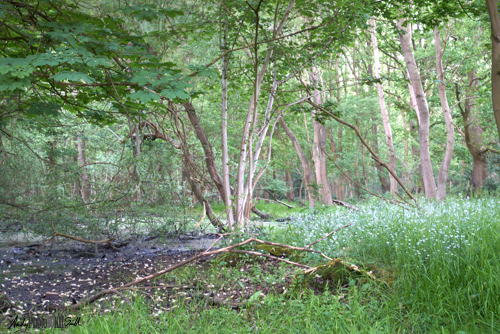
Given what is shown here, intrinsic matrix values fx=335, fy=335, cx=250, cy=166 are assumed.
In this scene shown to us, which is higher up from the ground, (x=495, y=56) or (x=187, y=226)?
(x=495, y=56)

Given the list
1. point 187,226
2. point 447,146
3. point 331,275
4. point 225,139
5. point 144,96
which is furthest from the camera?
point 447,146

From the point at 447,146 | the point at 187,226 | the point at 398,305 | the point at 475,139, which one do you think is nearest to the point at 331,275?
the point at 398,305

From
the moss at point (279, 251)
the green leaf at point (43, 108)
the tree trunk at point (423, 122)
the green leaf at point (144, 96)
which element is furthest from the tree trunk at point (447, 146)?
the green leaf at point (43, 108)

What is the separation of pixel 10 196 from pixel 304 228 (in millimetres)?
5670

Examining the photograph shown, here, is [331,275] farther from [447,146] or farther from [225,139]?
[447,146]

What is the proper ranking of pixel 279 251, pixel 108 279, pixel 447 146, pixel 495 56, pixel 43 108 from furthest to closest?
pixel 447 146, pixel 279 251, pixel 108 279, pixel 43 108, pixel 495 56

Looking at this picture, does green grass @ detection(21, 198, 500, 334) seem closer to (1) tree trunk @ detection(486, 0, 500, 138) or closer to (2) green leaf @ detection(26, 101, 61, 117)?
(1) tree trunk @ detection(486, 0, 500, 138)

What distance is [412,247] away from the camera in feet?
11.3

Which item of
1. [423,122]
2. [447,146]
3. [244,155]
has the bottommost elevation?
[244,155]

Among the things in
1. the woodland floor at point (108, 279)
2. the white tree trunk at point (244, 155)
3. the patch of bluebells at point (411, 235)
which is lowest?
the woodland floor at point (108, 279)

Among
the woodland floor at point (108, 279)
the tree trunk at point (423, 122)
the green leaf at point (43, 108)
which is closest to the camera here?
the woodland floor at point (108, 279)

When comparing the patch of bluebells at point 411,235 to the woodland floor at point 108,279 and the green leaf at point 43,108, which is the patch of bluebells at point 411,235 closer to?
the woodland floor at point 108,279

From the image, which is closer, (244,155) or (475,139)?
(244,155)

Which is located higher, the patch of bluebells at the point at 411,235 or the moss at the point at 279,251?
the patch of bluebells at the point at 411,235
